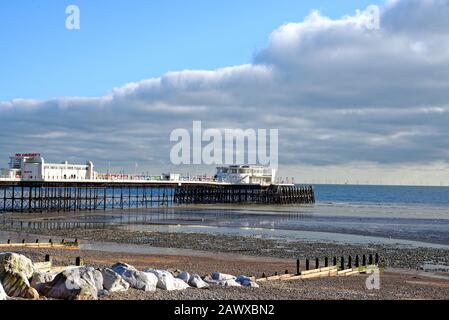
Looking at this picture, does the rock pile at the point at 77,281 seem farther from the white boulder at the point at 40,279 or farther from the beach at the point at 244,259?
A: the beach at the point at 244,259

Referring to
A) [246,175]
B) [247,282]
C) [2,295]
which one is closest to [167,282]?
[247,282]

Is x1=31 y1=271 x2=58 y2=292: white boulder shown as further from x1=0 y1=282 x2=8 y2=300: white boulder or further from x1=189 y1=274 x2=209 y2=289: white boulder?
x1=189 y1=274 x2=209 y2=289: white boulder

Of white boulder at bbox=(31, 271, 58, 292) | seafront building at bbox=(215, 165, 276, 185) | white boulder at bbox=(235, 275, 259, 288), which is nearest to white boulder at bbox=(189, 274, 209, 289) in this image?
white boulder at bbox=(235, 275, 259, 288)

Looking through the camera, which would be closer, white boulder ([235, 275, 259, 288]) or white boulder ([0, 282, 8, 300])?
white boulder ([0, 282, 8, 300])

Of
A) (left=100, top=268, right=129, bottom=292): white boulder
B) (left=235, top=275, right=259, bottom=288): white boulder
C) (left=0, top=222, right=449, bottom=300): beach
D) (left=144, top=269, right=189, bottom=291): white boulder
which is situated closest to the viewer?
(left=100, top=268, right=129, bottom=292): white boulder

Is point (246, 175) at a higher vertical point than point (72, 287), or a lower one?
higher

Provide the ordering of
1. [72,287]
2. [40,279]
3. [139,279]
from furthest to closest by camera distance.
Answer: [139,279], [40,279], [72,287]

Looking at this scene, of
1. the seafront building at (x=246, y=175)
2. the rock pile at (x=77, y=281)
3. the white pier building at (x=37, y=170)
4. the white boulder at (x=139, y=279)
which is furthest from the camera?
the seafront building at (x=246, y=175)

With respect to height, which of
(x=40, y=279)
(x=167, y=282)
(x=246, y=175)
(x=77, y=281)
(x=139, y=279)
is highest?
(x=246, y=175)

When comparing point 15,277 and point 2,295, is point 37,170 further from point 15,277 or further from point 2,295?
point 2,295

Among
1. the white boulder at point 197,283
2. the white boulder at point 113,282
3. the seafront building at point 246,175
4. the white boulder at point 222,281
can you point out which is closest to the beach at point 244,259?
the white boulder at point 113,282

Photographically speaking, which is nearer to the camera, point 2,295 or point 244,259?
point 2,295

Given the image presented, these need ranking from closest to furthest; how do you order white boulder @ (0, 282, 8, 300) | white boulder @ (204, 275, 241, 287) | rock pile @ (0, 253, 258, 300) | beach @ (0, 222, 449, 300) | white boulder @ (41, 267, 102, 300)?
1. white boulder @ (0, 282, 8, 300)
2. white boulder @ (41, 267, 102, 300)
3. rock pile @ (0, 253, 258, 300)
4. beach @ (0, 222, 449, 300)
5. white boulder @ (204, 275, 241, 287)

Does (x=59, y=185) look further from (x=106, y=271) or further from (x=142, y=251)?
(x=106, y=271)
